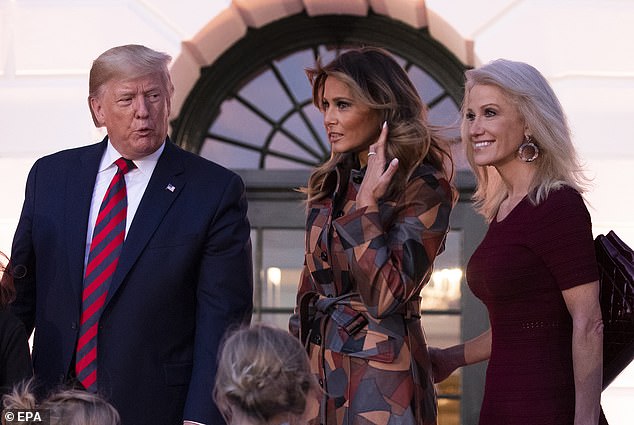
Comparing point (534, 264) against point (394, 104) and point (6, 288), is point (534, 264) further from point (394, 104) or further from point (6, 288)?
point (6, 288)

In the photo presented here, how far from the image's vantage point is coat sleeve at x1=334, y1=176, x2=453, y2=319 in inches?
119

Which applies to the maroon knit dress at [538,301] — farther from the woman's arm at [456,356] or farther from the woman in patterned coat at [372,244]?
the woman's arm at [456,356]

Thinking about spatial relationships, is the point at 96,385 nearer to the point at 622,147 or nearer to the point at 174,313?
the point at 174,313

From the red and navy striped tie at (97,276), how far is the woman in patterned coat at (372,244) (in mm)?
525

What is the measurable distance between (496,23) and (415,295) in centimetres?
241

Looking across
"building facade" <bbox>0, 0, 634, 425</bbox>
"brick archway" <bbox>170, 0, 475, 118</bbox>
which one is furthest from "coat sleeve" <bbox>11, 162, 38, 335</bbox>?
"brick archway" <bbox>170, 0, 475, 118</bbox>

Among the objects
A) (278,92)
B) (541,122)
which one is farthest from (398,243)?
(278,92)

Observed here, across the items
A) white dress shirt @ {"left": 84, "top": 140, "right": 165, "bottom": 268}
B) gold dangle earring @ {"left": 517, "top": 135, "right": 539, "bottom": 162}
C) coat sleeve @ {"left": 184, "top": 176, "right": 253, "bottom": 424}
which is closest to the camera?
gold dangle earring @ {"left": 517, "top": 135, "right": 539, "bottom": 162}

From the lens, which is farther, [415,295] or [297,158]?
[297,158]

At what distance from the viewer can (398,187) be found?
316 centimetres

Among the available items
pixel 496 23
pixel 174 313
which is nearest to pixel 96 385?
pixel 174 313

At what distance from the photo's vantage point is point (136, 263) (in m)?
3.29

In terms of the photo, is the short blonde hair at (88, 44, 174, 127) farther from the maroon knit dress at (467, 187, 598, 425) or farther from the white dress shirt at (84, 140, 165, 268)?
the maroon knit dress at (467, 187, 598, 425)

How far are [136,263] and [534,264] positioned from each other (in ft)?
3.53
